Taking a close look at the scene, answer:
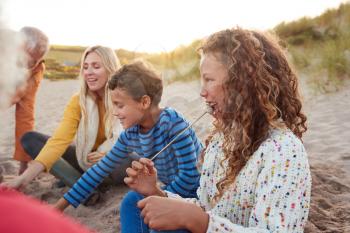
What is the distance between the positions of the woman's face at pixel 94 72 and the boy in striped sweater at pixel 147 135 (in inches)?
18.9

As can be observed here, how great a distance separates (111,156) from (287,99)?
112cm

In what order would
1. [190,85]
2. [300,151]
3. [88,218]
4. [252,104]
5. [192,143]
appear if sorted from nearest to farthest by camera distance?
[300,151] < [252,104] < [192,143] < [88,218] < [190,85]

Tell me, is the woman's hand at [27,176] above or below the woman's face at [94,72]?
below

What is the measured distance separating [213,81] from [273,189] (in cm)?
35

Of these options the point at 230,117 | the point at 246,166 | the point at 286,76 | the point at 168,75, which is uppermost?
the point at 286,76

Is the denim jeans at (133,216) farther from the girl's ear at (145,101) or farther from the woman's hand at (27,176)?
the woman's hand at (27,176)

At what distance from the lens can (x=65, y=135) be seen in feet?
9.55

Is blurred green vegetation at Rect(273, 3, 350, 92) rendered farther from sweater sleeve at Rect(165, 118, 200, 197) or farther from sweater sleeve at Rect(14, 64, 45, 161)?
sweater sleeve at Rect(165, 118, 200, 197)

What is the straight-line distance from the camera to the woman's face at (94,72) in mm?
2852

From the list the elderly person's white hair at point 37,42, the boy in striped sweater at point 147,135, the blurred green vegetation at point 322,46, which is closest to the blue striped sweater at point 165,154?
the boy in striped sweater at point 147,135

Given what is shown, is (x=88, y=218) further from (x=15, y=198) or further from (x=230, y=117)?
(x=15, y=198)

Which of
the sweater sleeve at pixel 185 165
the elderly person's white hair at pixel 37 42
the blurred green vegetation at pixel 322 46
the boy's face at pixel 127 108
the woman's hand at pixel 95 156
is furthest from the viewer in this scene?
the blurred green vegetation at pixel 322 46

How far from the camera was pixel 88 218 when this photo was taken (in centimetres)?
288

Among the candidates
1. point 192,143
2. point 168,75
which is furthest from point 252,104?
point 168,75
